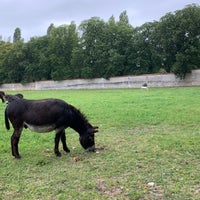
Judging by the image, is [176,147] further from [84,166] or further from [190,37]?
[190,37]

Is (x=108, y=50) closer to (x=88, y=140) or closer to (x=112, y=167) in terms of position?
(x=88, y=140)

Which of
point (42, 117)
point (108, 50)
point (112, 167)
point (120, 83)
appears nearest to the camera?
point (112, 167)

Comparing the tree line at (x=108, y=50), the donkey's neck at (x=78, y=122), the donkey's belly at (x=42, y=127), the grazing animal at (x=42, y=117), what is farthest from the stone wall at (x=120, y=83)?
the donkey's belly at (x=42, y=127)

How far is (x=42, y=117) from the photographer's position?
710 centimetres

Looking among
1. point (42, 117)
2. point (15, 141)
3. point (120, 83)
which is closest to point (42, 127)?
point (42, 117)

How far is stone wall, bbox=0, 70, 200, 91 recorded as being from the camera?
139 feet

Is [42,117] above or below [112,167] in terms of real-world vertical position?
above

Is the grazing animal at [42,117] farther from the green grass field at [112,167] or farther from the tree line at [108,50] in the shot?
the tree line at [108,50]

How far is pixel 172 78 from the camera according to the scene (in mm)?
43469

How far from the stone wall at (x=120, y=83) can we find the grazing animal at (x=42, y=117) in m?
36.4

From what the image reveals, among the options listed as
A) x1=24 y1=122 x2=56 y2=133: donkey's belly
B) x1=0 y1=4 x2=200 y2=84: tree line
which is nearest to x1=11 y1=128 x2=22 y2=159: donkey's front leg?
x1=24 y1=122 x2=56 y2=133: donkey's belly

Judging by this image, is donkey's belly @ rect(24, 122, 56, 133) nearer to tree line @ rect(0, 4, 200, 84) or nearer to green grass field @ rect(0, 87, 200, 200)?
green grass field @ rect(0, 87, 200, 200)

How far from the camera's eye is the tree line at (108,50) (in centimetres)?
4256

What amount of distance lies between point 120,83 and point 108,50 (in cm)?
653
